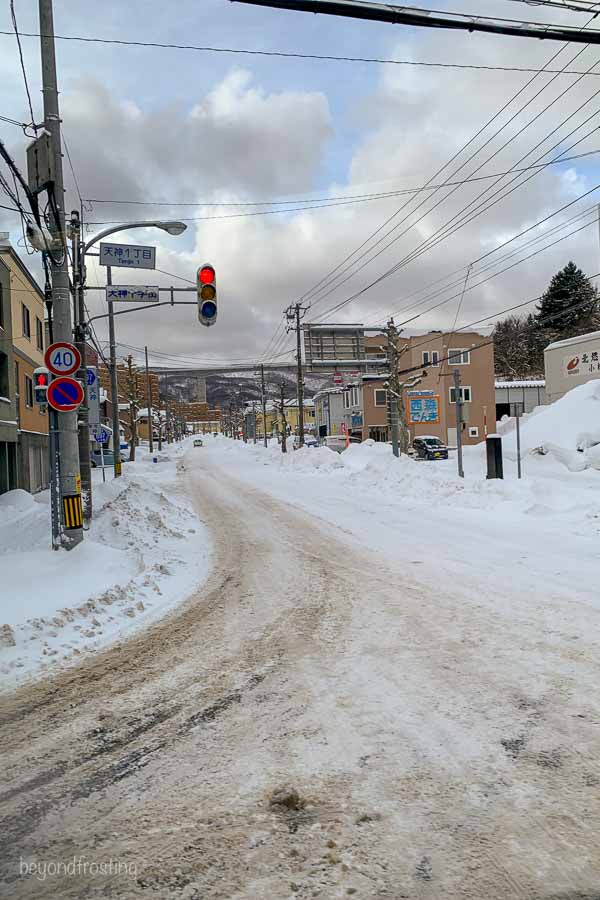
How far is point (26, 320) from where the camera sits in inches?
1054

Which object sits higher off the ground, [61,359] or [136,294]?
[136,294]

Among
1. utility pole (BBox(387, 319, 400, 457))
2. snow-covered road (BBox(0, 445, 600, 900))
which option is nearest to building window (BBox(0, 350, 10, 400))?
utility pole (BBox(387, 319, 400, 457))

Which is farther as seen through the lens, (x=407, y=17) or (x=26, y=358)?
(x=26, y=358)

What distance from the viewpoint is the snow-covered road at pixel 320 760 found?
9.13ft

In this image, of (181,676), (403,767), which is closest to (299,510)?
(181,676)

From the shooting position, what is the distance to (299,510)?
17.4m

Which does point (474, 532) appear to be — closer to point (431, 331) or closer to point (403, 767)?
point (403, 767)

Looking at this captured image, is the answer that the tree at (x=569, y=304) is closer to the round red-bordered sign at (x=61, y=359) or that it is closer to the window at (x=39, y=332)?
the window at (x=39, y=332)

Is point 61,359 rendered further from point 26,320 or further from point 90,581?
point 26,320

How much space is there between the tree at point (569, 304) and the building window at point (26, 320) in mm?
56988

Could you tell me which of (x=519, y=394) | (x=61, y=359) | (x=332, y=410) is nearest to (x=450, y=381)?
(x=519, y=394)

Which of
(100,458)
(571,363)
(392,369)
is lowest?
(100,458)

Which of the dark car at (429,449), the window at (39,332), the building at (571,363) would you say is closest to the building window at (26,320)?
the window at (39,332)

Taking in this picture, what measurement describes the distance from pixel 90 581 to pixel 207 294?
745cm
